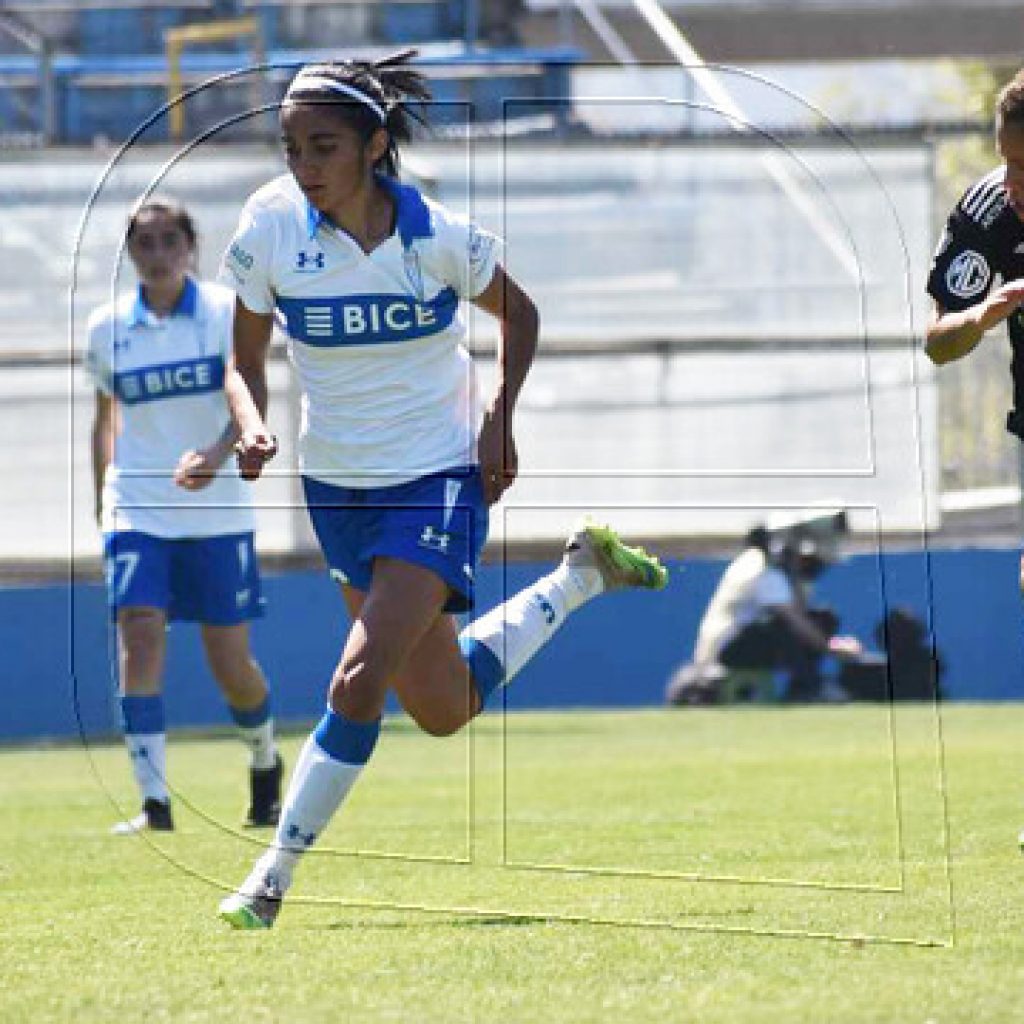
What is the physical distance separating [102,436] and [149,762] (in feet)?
4.21

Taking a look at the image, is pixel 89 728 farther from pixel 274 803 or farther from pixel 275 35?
pixel 275 35

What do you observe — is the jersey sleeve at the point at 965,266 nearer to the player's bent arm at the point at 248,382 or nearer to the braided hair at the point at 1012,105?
the braided hair at the point at 1012,105

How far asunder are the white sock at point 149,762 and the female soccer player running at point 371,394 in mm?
2774

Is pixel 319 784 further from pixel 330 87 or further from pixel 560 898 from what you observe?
pixel 330 87

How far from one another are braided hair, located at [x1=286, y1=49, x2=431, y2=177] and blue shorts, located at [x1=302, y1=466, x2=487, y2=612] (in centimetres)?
78

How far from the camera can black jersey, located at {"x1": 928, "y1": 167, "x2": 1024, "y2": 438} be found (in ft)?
21.9

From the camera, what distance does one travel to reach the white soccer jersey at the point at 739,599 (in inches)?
677

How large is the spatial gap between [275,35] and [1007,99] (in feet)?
50.9

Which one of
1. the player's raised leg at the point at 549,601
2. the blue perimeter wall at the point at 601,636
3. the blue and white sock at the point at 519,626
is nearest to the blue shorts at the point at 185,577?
the player's raised leg at the point at 549,601

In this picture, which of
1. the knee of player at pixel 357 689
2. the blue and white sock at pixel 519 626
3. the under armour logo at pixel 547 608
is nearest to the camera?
the knee of player at pixel 357 689

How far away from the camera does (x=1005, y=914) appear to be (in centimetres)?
600

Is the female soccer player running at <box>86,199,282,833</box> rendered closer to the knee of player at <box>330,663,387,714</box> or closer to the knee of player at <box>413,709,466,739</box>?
the knee of player at <box>413,709,466,739</box>

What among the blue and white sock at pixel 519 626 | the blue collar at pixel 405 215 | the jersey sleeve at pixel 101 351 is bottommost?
the blue and white sock at pixel 519 626

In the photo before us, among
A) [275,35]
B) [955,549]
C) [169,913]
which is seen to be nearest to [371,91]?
[169,913]
